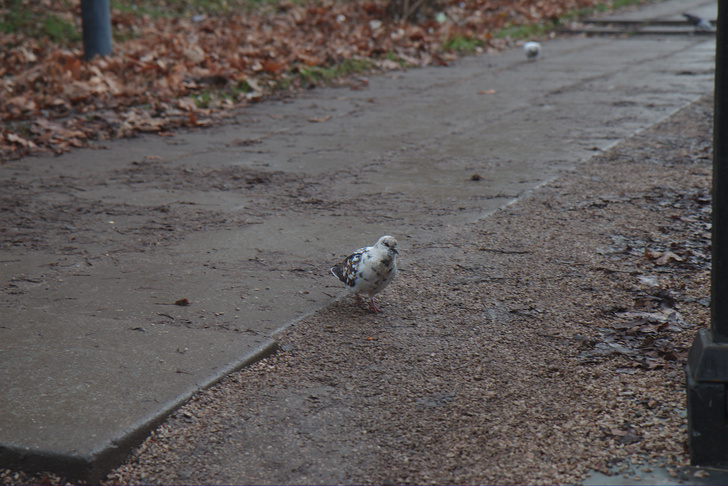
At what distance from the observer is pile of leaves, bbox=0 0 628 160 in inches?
288

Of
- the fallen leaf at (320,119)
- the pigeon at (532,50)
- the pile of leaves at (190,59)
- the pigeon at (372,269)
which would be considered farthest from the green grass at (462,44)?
the pigeon at (372,269)

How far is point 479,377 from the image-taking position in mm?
2812

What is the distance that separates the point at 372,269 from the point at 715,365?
147 centimetres

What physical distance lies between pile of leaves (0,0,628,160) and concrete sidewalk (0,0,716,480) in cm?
58

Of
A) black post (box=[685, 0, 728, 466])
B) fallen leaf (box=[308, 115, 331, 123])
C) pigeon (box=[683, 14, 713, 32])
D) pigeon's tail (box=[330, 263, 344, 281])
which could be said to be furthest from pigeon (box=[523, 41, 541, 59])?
black post (box=[685, 0, 728, 466])

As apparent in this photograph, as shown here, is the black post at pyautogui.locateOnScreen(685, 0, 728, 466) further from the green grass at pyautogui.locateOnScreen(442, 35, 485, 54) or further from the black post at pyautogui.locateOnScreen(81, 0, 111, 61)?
the green grass at pyautogui.locateOnScreen(442, 35, 485, 54)

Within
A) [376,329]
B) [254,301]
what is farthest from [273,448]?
[254,301]

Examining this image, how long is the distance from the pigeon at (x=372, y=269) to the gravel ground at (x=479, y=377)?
0.16m

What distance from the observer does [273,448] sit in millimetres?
2412

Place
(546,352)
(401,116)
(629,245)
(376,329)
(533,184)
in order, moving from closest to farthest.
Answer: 1. (546,352)
2. (376,329)
3. (629,245)
4. (533,184)
5. (401,116)

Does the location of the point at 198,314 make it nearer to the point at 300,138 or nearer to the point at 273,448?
the point at 273,448

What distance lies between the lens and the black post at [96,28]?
8.89 m

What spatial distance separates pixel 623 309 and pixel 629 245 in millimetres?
855

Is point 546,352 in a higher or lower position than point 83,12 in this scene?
lower
